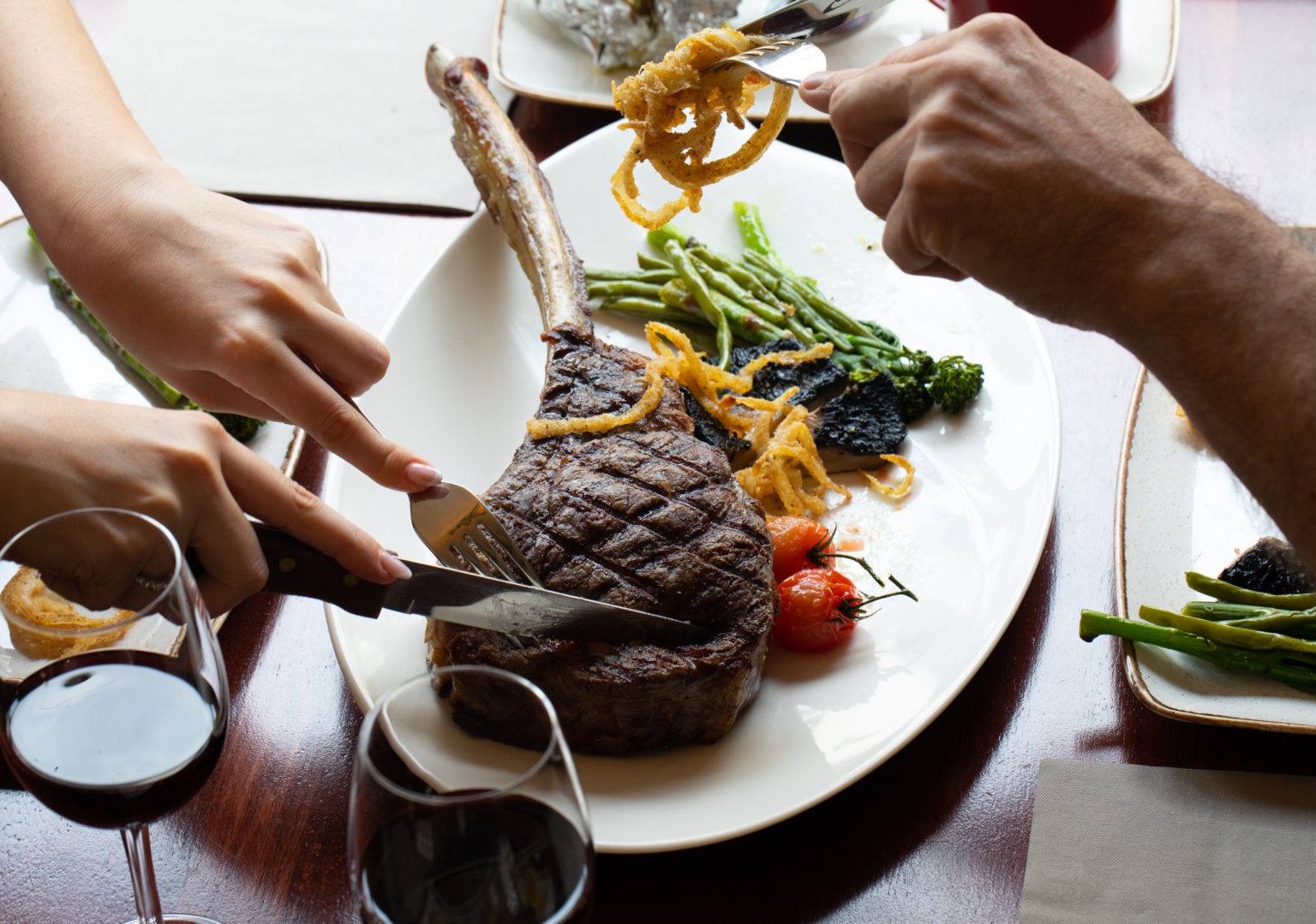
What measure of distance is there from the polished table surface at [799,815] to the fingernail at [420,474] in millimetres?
462

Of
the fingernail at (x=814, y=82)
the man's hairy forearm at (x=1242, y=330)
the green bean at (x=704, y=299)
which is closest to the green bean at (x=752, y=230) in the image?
the green bean at (x=704, y=299)

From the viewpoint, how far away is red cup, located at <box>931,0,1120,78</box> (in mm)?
3205

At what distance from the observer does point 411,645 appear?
209cm

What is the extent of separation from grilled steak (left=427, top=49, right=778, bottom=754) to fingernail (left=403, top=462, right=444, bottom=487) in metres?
0.21

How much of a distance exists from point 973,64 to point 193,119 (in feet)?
8.91

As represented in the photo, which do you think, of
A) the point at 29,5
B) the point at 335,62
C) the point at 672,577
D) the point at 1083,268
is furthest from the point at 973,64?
the point at 335,62

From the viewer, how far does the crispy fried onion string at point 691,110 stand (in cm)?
208

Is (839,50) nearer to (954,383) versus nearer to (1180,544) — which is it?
(954,383)

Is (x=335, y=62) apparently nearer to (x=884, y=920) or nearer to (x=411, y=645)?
Answer: (x=411, y=645)

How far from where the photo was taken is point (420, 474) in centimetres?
192

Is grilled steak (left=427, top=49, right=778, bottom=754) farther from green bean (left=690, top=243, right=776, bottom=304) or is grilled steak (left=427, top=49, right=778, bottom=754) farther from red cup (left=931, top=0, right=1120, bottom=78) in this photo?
red cup (left=931, top=0, right=1120, bottom=78)

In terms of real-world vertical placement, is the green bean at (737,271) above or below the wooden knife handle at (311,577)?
below

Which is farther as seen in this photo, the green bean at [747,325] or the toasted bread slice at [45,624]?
the green bean at [747,325]

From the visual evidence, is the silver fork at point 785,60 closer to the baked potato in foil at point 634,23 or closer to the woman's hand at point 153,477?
the woman's hand at point 153,477
